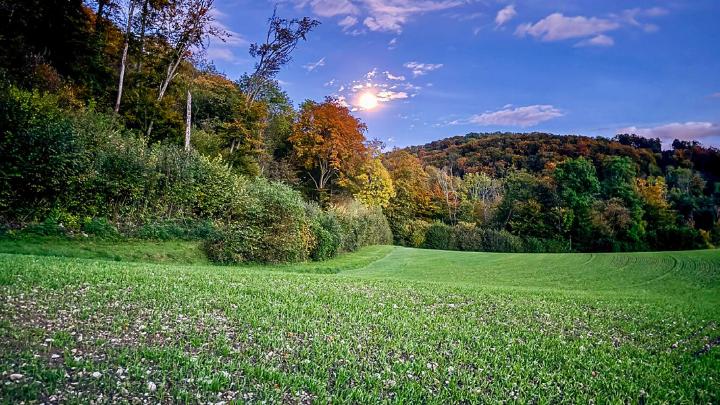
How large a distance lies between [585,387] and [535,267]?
24.1 m

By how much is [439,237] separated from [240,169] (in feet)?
99.0

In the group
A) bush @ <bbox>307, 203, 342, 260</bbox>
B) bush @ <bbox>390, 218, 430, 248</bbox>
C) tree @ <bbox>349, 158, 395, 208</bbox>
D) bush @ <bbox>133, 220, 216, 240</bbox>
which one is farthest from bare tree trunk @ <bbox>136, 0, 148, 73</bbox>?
bush @ <bbox>390, 218, 430, 248</bbox>

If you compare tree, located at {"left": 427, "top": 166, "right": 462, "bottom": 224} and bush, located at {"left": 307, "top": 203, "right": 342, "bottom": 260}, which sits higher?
tree, located at {"left": 427, "top": 166, "right": 462, "bottom": 224}

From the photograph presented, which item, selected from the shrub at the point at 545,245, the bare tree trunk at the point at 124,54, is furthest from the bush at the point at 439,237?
the bare tree trunk at the point at 124,54

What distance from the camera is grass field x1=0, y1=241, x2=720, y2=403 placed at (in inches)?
168

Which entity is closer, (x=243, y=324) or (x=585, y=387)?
(x=585, y=387)

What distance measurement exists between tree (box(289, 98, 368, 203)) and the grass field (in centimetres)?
3070

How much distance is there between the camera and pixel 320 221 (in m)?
26.8

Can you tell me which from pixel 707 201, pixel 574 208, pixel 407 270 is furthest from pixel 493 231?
pixel 707 201

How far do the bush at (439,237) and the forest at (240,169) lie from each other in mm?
262

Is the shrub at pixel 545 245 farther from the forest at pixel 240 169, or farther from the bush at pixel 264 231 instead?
the bush at pixel 264 231

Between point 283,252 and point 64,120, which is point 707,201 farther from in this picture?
point 64,120

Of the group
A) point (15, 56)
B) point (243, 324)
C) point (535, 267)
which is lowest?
point (535, 267)

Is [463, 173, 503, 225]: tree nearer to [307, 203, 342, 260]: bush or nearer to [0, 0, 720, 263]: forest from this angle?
[0, 0, 720, 263]: forest
